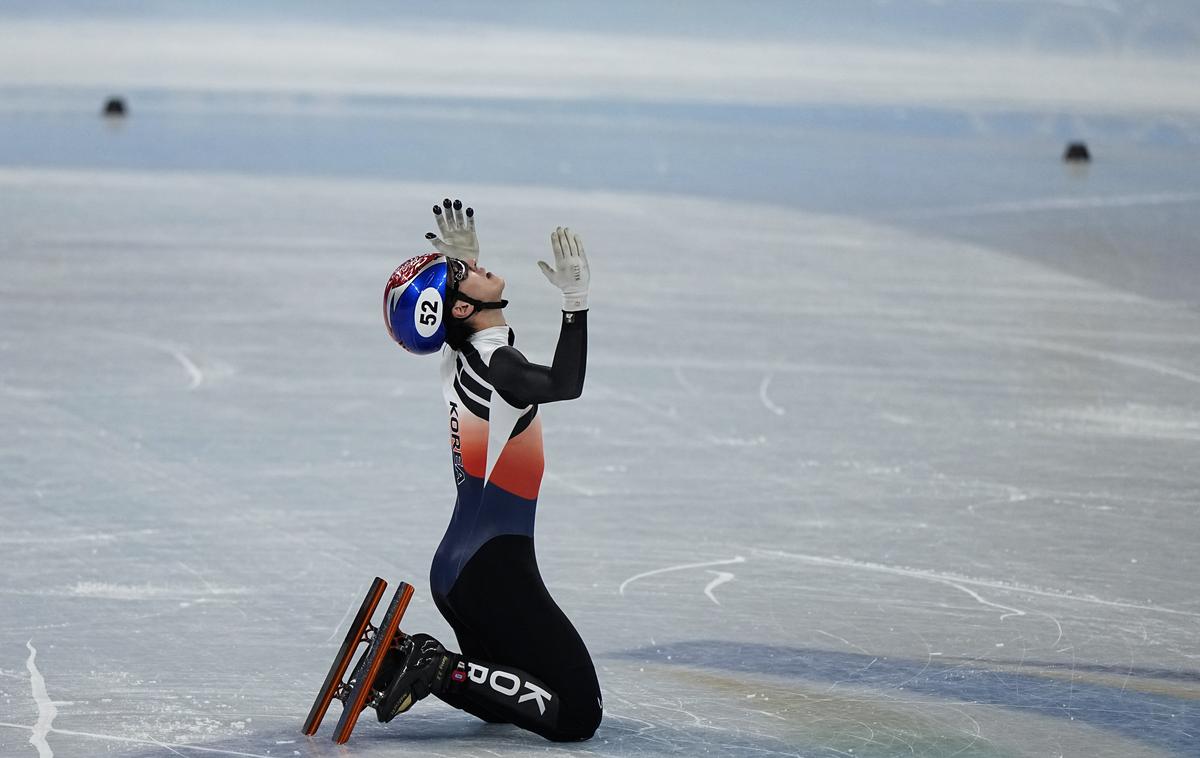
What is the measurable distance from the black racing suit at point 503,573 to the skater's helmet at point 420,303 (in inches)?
4.2

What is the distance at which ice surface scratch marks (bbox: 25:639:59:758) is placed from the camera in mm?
4316

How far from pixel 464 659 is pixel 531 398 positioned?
656 mm

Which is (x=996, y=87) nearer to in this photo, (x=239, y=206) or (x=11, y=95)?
(x=11, y=95)

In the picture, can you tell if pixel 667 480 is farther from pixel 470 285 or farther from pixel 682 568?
pixel 470 285

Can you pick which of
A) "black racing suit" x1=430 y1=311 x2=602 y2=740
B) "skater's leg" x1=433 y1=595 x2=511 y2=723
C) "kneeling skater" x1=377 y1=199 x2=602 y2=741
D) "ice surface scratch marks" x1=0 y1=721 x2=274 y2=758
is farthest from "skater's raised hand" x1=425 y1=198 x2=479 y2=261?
"ice surface scratch marks" x1=0 y1=721 x2=274 y2=758

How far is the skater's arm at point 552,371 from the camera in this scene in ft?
13.9

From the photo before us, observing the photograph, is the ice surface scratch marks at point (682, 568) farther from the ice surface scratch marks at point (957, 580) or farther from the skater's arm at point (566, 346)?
the skater's arm at point (566, 346)

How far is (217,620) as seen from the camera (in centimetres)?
540

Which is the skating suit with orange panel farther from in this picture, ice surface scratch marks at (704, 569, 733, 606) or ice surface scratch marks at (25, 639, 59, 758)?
ice surface scratch marks at (704, 569, 733, 606)

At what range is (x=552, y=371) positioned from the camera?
14.0ft

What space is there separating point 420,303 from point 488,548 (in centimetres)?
61

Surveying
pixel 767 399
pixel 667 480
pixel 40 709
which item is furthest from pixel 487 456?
pixel 767 399

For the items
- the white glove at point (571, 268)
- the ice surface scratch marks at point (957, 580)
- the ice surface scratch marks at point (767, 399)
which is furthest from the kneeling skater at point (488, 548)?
the ice surface scratch marks at point (767, 399)

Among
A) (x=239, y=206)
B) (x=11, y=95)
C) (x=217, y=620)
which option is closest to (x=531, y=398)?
(x=217, y=620)
